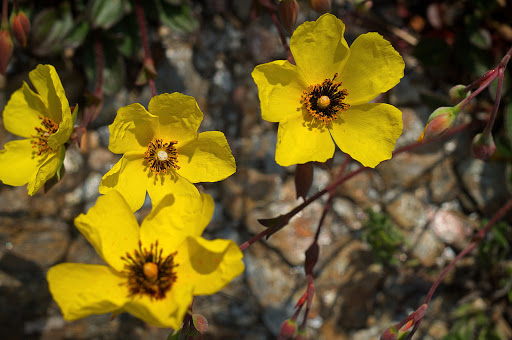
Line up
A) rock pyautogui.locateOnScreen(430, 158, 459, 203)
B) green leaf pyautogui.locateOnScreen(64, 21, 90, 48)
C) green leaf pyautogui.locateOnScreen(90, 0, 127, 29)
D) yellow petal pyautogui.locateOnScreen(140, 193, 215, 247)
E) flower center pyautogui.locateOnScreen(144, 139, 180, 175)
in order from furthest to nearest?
rock pyautogui.locateOnScreen(430, 158, 459, 203) < green leaf pyautogui.locateOnScreen(64, 21, 90, 48) < green leaf pyautogui.locateOnScreen(90, 0, 127, 29) < flower center pyautogui.locateOnScreen(144, 139, 180, 175) < yellow petal pyautogui.locateOnScreen(140, 193, 215, 247)

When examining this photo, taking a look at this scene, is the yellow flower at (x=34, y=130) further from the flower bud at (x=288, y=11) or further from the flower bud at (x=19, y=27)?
the flower bud at (x=288, y=11)

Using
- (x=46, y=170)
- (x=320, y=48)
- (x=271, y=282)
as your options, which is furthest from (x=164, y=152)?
(x=271, y=282)

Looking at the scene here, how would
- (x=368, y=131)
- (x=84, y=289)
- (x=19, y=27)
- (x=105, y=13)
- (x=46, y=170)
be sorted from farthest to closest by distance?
(x=105, y=13) < (x=19, y=27) < (x=368, y=131) < (x=46, y=170) < (x=84, y=289)

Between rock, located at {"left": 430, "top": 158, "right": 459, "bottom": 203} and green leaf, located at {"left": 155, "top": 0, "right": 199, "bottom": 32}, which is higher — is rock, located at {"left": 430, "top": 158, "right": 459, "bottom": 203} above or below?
below

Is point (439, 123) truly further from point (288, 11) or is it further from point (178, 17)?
point (178, 17)

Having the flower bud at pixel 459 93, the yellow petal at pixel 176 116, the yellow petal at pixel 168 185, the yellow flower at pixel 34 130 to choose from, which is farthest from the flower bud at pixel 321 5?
the yellow flower at pixel 34 130

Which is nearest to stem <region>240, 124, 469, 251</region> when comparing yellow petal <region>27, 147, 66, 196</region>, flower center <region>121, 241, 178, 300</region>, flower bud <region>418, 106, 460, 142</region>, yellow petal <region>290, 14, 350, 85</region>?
flower bud <region>418, 106, 460, 142</region>

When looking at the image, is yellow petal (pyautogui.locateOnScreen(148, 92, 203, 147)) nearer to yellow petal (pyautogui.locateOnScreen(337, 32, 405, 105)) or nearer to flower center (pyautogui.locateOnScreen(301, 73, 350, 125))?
flower center (pyautogui.locateOnScreen(301, 73, 350, 125))

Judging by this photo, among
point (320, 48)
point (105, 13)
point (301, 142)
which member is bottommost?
point (301, 142)
